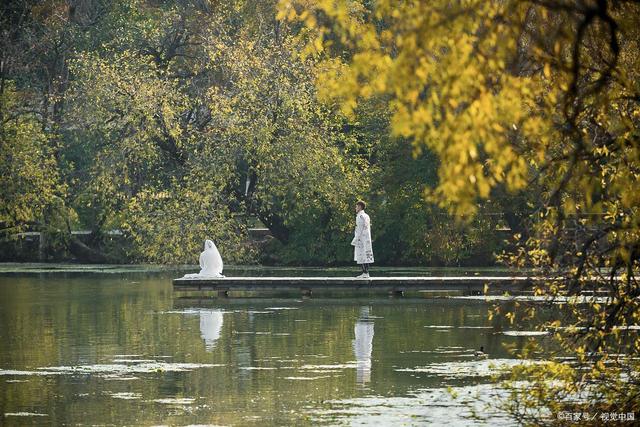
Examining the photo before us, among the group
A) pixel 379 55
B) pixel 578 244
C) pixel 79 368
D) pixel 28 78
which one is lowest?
pixel 79 368

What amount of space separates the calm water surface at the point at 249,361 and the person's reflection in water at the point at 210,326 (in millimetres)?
33

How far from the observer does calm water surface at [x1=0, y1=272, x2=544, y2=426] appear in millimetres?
15812

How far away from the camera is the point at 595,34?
37.6ft

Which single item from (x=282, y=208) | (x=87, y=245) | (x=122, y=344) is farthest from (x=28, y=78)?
(x=122, y=344)

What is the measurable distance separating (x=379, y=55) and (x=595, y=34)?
1825mm

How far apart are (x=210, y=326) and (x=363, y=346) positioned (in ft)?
15.0

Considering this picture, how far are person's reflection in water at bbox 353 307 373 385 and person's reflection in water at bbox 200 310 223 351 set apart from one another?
2.23 m

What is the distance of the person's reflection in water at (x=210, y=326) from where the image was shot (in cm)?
2377

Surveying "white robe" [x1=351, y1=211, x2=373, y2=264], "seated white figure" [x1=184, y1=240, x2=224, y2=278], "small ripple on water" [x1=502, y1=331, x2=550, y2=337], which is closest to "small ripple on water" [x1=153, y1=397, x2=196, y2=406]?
"small ripple on water" [x1=502, y1=331, x2=550, y2=337]

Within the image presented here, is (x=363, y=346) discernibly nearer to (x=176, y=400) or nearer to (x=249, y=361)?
(x=249, y=361)

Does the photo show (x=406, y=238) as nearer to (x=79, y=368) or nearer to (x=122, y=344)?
Answer: (x=122, y=344)

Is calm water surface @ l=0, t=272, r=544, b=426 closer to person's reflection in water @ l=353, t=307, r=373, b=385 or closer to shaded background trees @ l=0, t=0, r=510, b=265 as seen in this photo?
person's reflection in water @ l=353, t=307, r=373, b=385

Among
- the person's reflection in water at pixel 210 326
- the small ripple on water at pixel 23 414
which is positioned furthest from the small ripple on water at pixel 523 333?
the small ripple on water at pixel 23 414

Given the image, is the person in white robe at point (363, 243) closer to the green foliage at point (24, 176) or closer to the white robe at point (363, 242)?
the white robe at point (363, 242)
